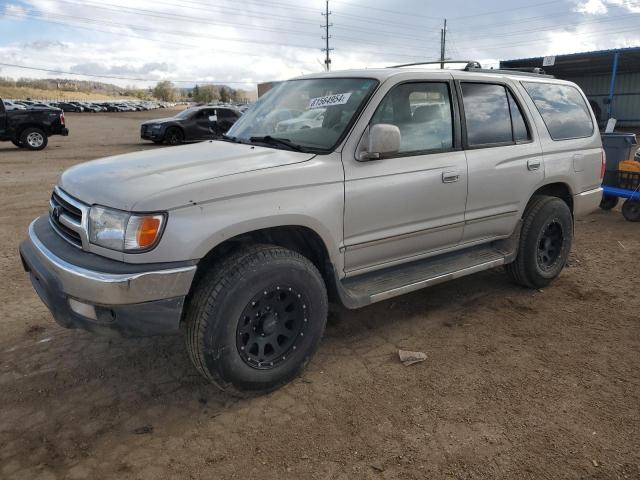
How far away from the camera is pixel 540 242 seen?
459 centimetres

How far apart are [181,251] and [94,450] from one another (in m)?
1.10

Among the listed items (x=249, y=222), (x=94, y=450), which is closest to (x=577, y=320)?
(x=249, y=222)

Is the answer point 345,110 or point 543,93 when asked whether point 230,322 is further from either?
point 543,93

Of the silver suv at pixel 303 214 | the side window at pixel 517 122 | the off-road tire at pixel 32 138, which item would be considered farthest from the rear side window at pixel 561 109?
the off-road tire at pixel 32 138

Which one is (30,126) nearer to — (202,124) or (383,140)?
(202,124)

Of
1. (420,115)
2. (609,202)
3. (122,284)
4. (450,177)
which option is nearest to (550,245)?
(450,177)

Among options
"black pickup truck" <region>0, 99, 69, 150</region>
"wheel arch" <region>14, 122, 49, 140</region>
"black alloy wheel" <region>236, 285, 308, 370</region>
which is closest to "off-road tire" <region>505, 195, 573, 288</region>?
"black alloy wheel" <region>236, 285, 308, 370</region>

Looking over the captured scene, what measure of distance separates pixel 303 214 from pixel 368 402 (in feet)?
3.82

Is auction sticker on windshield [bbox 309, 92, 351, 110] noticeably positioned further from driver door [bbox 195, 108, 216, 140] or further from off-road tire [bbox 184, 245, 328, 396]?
driver door [bbox 195, 108, 216, 140]

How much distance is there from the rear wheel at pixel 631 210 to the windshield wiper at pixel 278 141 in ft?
20.4

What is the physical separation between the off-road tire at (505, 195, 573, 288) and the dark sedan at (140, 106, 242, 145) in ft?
47.4

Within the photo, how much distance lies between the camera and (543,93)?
4.50m

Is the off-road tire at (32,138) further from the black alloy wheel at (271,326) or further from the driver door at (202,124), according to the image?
the black alloy wheel at (271,326)

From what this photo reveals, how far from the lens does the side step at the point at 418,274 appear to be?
332cm
